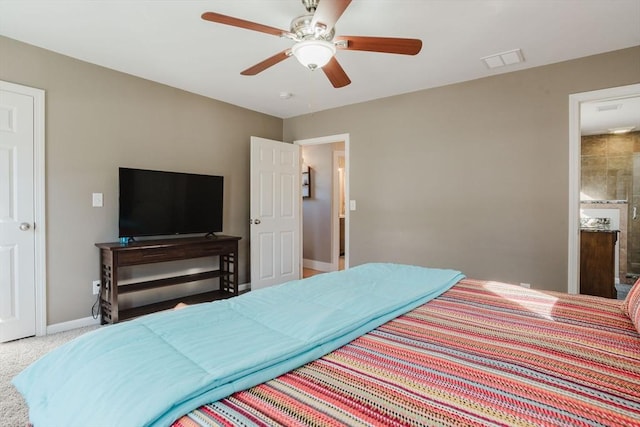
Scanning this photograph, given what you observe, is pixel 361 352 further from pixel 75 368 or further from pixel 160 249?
pixel 160 249

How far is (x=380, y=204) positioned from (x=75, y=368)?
353 centimetres

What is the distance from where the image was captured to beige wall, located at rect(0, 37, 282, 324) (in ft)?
9.40

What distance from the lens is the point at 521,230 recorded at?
10.7 feet

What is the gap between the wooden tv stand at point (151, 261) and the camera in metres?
2.96

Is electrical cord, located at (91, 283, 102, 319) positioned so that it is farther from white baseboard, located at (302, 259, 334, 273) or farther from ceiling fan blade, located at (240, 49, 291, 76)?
white baseboard, located at (302, 259, 334, 273)

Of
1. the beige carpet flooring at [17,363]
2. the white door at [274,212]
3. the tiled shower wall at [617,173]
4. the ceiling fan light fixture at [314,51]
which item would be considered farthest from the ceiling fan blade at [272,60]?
the tiled shower wall at [617,173]

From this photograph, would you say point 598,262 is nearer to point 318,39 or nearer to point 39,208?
point 318,39

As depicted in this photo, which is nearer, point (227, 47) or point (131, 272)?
point (227, 47)

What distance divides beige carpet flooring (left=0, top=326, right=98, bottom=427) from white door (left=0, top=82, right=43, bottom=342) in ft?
0.52

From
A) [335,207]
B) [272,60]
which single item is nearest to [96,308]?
[272,60]

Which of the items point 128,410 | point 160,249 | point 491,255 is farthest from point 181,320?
point 491,255

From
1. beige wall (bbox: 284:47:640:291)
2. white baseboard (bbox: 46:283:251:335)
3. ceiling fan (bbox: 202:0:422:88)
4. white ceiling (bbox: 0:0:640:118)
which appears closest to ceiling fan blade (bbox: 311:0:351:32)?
ceiling fan (bbox: 202:0:422:88)

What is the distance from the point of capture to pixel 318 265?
6.04m

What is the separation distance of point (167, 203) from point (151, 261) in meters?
0.65
